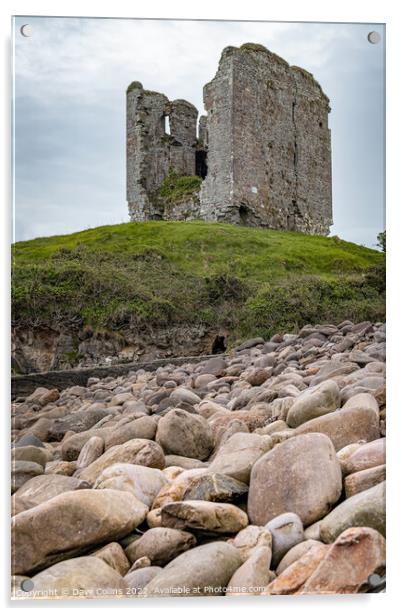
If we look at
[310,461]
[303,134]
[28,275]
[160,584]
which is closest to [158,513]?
[160,584]

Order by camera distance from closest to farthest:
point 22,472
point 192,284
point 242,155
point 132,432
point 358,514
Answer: point 358,514 → point 22,472 → point 132,432 → point 192,284 → point 242,155

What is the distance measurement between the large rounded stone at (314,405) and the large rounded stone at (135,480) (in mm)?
803

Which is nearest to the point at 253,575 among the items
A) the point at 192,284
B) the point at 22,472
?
the point at 22,472

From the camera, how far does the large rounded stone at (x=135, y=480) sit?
3248mm

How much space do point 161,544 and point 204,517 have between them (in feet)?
0.77

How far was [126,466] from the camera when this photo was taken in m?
3.37

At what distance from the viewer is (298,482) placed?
10.1 ft

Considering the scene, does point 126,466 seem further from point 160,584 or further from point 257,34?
point 257,34

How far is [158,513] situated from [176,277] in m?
2.03

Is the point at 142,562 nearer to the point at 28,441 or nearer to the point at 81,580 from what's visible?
the point at 81,580

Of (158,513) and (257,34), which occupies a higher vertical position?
(257,34)

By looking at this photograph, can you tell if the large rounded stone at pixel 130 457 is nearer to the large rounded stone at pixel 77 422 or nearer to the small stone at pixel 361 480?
the large rounded stone at pixel 77 422

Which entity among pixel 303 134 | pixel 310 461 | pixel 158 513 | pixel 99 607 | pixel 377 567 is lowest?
pixel 99 607

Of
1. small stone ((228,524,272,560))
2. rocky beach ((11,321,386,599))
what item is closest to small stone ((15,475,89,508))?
rocky beach ((11,321,386,599))
